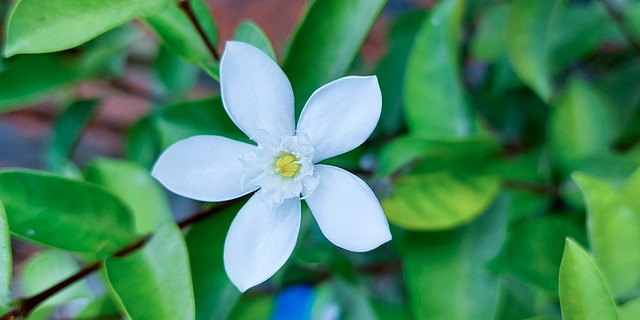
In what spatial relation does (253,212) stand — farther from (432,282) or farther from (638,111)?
(638,111)

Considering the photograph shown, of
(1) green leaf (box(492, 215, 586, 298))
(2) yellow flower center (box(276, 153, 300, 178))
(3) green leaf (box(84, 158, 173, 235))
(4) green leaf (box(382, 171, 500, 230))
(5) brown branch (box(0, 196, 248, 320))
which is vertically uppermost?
(2) yellow flower center (box(276, 153, 300, 178))

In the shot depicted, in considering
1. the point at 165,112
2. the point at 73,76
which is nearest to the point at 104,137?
the point at 73,76

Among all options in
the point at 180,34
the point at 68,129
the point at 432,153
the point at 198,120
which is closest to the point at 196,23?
the point at 180,34

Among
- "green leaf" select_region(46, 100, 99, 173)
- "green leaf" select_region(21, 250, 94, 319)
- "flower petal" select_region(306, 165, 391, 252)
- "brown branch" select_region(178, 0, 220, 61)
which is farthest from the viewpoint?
"green leaf" select_region(46, 100, 99, 173)

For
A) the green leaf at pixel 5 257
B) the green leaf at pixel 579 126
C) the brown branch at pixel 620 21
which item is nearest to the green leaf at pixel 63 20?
the green leaf at pixel 5 257

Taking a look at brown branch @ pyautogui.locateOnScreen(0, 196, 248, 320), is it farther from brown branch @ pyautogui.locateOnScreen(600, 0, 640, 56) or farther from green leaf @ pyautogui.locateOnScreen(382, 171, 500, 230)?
brown branch @ pyautogui.locateOnScreen(600, 0, 640, 56)

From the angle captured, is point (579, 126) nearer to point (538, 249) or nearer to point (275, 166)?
point (538, 249)

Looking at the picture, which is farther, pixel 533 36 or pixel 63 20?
pixel 533 36

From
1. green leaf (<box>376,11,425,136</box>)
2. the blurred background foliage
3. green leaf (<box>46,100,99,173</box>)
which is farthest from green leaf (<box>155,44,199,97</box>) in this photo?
green leaf (<box>376,11,425,136</box>)
